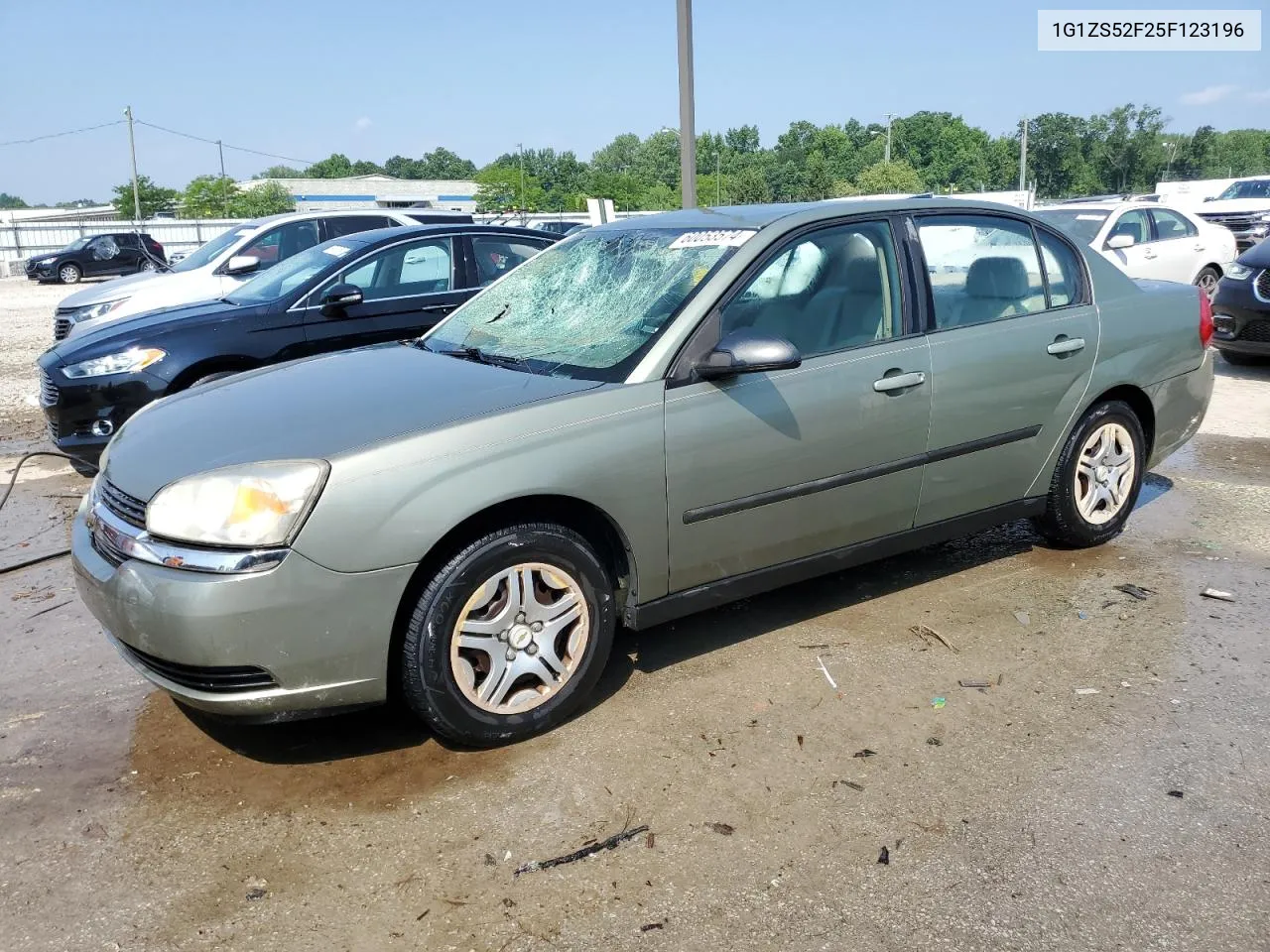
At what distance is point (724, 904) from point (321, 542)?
146 cm

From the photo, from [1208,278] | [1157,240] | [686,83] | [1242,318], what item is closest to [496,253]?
[686,83]

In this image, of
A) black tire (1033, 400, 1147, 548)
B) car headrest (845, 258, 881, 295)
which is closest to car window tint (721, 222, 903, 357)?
car headrest (845, 258, 881, 295)

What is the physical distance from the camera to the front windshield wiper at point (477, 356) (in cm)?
388

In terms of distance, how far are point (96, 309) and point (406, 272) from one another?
4558mm

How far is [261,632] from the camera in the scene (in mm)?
2977

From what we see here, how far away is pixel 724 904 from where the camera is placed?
2.63 m

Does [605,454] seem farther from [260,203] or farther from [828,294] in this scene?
[260,203]

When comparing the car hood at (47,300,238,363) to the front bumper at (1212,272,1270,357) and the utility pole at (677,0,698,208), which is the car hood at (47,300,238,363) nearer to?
the utility pole at (677,0,698,208)

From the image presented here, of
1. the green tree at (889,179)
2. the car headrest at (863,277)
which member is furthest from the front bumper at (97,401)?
the green tree at (889,179)

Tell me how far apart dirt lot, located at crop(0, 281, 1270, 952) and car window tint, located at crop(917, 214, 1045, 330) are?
1259mm

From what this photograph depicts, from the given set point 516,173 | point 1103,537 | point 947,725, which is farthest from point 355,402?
point 516,173

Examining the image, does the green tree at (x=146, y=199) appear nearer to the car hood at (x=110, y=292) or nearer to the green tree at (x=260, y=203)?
the green tree at (x=260, y=203)

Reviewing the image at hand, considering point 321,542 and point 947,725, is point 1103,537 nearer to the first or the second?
point 947,725

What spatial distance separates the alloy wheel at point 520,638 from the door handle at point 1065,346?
2.48 metres
